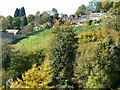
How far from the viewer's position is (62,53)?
→ 20.2m

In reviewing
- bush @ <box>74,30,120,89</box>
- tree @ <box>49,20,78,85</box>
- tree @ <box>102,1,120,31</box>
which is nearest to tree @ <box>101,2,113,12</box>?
tree @ <box>102,1,120,31</box>

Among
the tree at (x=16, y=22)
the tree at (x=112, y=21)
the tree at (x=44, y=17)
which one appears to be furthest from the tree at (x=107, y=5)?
the tree at (x=16, y=22)

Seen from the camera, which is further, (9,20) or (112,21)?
(9,20)

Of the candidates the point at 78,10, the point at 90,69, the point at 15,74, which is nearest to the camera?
the point at 90,69

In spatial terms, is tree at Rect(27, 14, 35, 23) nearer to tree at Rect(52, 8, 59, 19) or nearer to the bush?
tree at Rect(52, 8, 59, 19)

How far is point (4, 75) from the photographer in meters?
18.4

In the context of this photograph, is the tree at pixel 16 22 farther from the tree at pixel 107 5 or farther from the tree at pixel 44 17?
the tree at pixel 107 5

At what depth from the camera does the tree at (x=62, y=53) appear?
19.3m

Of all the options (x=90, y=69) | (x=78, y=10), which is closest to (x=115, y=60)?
(x=90, y=69)

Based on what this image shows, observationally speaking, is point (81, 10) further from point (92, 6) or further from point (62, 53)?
Answer: point (62, 53)

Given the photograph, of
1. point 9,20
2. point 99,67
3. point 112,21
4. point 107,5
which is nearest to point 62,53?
point 99,67

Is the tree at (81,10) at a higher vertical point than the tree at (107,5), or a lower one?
lower

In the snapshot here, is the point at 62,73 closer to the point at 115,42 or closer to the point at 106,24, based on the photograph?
the point at 115,42

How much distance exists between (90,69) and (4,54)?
4660mm
